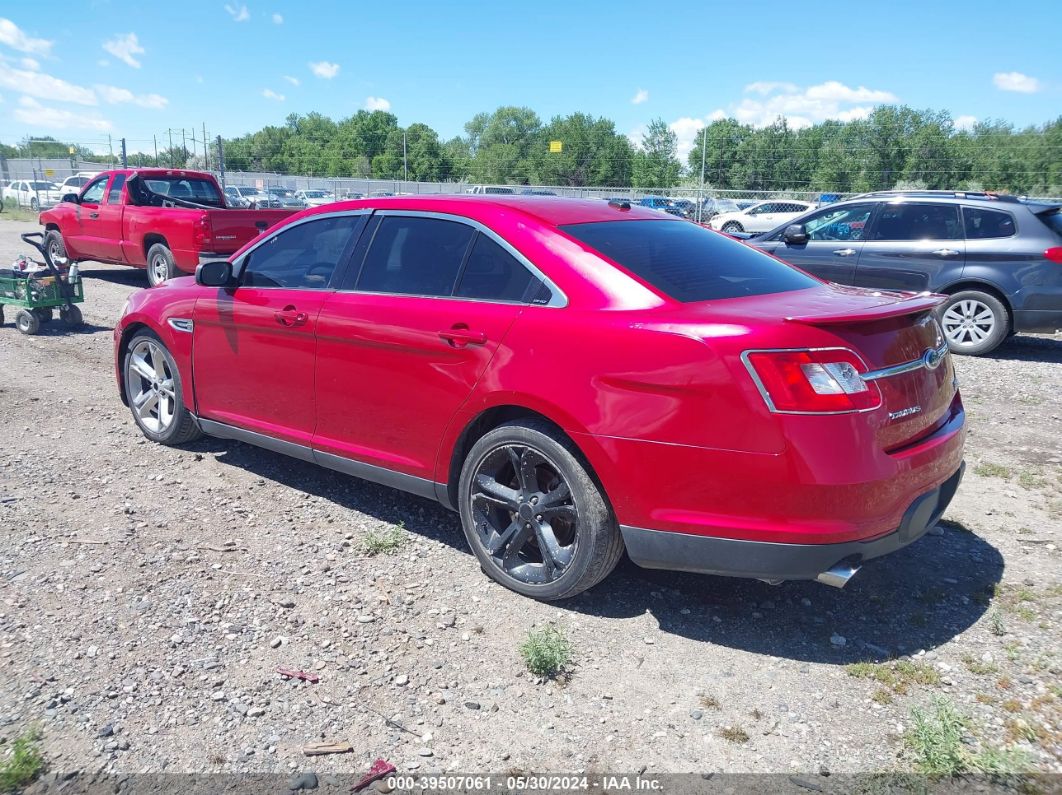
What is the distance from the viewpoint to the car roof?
154 inches

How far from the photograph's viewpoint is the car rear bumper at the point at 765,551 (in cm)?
300

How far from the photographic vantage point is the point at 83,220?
45.2 ft

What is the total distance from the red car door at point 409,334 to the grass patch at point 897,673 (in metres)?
1.92

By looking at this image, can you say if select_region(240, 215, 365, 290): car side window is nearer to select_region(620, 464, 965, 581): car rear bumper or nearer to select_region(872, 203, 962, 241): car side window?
select_region(620, 464, 965, 581): car rear bumper

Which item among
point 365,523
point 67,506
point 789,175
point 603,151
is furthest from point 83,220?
point 789,175

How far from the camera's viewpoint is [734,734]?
9.10ft

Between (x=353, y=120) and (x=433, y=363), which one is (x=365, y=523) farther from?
(x=353, y=120)

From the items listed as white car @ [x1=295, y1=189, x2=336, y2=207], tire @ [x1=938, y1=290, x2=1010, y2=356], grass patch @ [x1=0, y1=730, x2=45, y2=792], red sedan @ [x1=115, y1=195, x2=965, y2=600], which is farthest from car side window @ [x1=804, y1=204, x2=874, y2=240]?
white car @ [x1=295, y1=189, x2=336, y2=207]

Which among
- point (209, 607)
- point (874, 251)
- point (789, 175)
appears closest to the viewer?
point (209, 607)

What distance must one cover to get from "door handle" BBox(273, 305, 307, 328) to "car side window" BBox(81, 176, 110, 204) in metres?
10.9

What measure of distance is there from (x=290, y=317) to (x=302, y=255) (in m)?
0.45

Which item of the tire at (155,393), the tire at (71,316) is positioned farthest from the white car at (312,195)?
the tire at (155,393)

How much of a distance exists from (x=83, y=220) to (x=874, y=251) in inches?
483

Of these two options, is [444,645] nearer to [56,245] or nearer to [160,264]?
[160,264]
